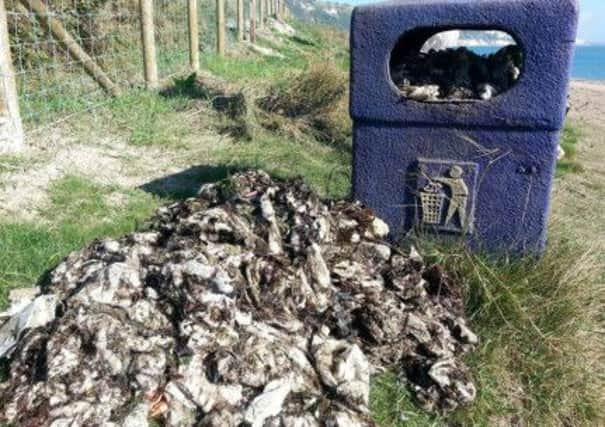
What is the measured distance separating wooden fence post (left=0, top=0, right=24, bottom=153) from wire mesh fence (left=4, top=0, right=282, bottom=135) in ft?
2.01

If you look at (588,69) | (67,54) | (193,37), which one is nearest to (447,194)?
(67,54)

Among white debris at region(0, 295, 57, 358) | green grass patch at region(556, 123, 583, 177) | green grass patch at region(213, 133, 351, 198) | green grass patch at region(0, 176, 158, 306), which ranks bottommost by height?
green grass patch at region(556, 123, 583, 177)

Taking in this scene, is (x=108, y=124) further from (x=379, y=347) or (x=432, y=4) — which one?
(x=379, y=347)

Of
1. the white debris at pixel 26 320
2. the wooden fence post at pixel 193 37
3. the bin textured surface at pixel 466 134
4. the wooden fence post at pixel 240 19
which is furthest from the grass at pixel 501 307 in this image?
the wooden fence post at pixel 240 19

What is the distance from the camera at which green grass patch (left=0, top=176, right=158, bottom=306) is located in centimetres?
319

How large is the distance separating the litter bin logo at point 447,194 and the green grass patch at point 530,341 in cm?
21

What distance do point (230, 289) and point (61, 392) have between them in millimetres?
739

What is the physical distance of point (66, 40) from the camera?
6289 millimetres

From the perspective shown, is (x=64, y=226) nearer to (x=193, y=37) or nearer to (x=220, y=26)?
(x=193, y=37)

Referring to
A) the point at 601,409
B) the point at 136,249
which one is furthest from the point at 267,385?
the point at 601,409

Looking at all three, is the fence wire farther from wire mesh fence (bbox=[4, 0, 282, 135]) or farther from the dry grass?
the dry grass

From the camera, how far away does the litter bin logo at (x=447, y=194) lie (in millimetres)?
3359

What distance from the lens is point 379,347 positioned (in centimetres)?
270

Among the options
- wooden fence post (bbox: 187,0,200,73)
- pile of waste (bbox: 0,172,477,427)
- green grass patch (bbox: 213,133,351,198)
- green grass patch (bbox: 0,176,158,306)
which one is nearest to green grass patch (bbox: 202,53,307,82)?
wooden fence post (bbox: 187,0,200,73)
